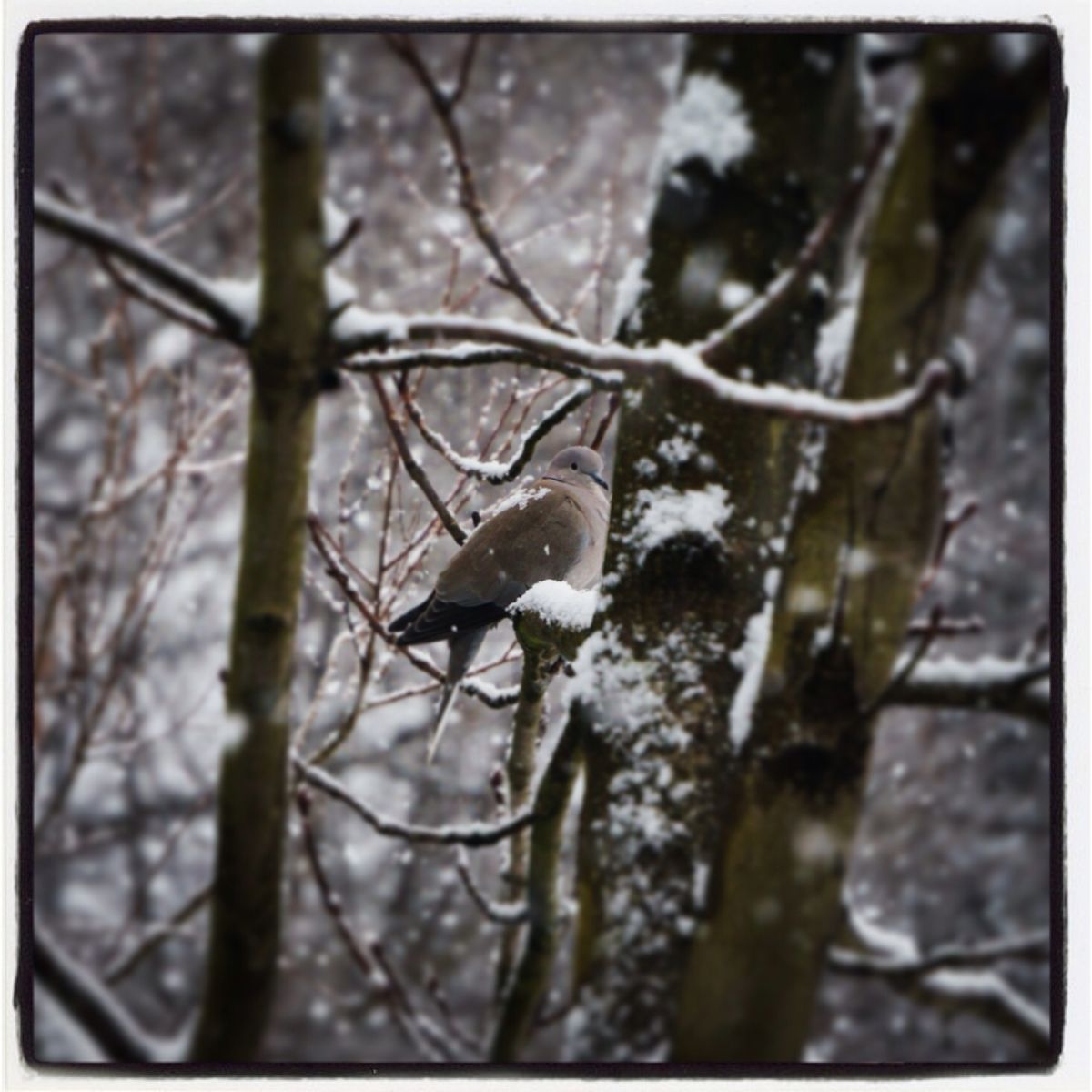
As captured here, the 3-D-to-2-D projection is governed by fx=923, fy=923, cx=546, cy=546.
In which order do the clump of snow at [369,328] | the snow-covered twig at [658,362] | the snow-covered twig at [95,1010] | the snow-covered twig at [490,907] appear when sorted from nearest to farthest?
the snow-covered twig at [658,362] < the clump of snow at [369,328] < the snow-covered twig at [95,1010] < the snow-covered twig at [490,907]

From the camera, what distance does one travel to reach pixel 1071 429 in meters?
1.13

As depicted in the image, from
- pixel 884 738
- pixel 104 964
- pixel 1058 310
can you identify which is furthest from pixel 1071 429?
pixel 104 964

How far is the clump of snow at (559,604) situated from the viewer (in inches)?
43.8

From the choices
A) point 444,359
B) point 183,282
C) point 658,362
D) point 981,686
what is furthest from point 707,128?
point 981,686

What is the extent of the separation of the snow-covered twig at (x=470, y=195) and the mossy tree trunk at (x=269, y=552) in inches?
4.4

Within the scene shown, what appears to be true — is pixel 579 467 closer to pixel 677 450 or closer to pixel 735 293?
pixel 677 450

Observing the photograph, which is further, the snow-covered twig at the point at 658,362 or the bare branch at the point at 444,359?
the bare branch at the point at 444,359

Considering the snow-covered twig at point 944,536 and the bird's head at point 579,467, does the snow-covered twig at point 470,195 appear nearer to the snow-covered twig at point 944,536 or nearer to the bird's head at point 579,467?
the bird's head at point 579,467

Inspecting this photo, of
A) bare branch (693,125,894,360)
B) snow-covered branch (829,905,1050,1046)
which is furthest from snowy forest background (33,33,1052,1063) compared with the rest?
bare branch (693,125,894,360)

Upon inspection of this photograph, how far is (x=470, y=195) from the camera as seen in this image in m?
1.16

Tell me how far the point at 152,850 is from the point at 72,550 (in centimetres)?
54

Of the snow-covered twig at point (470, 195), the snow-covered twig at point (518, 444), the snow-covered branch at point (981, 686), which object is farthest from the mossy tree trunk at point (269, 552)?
the snow-covered branch at point (981, 686)

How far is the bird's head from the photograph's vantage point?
117 centimetres

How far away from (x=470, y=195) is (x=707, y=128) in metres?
0.31
